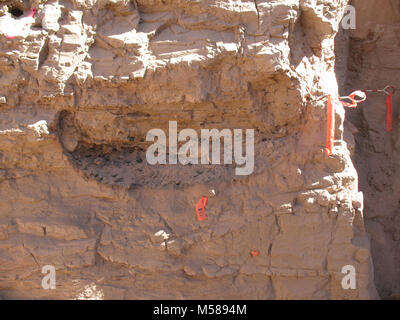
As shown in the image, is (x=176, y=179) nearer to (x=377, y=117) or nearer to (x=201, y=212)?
(x=201, y=212)

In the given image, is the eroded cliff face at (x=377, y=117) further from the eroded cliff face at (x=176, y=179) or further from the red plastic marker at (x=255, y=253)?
the red plastic marker at (x=255, y=253)

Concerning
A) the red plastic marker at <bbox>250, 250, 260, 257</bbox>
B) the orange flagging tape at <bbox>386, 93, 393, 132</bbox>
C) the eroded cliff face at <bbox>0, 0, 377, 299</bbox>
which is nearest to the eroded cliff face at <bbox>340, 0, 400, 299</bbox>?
the orange flagging tape at <bbox>386, 93, 393, 132</bbox>

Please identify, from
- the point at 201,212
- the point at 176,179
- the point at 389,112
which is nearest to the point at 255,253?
the point at 201,212

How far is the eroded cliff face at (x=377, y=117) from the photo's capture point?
9.26ft

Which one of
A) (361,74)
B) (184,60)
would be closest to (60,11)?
(184,60)

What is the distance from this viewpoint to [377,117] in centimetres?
288

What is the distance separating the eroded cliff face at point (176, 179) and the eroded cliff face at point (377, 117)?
1.81 feet

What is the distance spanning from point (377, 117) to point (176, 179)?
1482 mm

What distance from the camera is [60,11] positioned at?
7.61 feet

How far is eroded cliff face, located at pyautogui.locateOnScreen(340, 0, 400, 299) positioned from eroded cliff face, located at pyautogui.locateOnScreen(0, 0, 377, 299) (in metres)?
0.55

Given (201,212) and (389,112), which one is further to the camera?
(389,112)

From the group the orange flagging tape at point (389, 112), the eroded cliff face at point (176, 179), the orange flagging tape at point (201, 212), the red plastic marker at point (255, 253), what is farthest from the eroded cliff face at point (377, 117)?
the orange flagging tape at point (201, 212)

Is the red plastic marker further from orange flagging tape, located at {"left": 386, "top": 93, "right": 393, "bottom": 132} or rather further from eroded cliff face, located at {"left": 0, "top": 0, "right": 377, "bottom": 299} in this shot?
orange flagging tape, located at {"left": 386, "top": 93, "right": 393, "bottom": 132}

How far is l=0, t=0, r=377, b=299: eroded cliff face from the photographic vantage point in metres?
2.28
